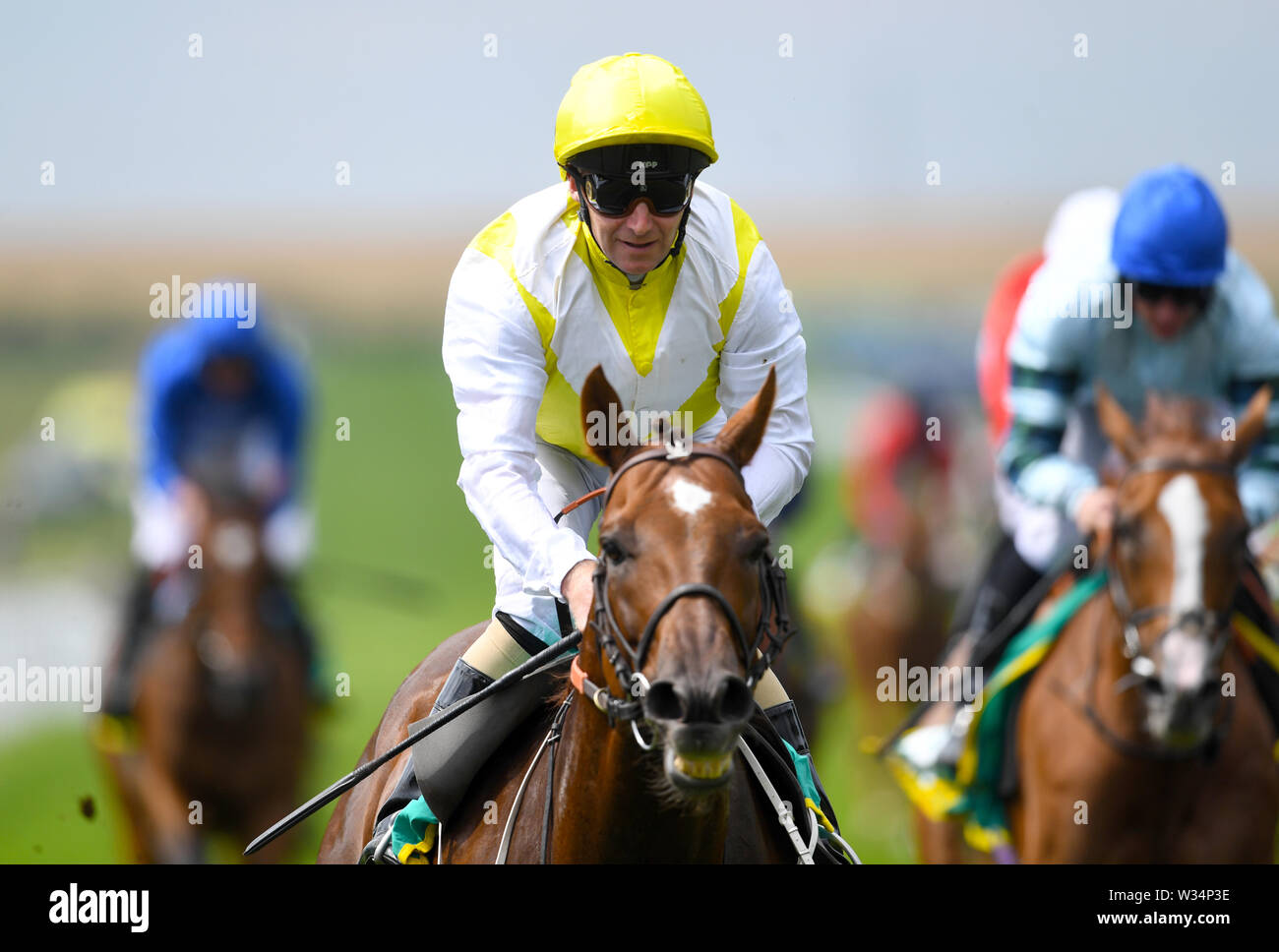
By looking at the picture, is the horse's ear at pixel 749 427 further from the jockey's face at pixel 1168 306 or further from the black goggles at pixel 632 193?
A: the jockey's face at pixel 1168 306

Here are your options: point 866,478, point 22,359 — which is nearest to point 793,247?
point 22,359

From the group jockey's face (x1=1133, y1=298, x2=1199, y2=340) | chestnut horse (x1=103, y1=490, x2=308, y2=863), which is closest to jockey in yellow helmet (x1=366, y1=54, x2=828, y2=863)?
jockey's face (x1=1133, y1=298, x2=1199, y2=340)

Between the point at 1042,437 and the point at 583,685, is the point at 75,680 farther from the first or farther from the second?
the point at 583,685

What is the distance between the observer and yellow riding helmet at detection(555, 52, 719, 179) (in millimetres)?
3678

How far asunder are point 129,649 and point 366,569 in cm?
1190

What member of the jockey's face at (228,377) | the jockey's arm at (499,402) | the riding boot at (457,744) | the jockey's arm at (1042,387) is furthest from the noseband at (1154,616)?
the jockey's face at (228,377)

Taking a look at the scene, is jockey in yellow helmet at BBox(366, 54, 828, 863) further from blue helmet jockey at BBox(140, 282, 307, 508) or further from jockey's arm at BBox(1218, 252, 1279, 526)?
blue helmet jockey at BBox(140, 282, 307, 508)

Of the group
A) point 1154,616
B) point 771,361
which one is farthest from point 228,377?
point 771,361

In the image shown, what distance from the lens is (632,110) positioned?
145 inches

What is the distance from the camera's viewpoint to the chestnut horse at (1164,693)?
5.46 metres

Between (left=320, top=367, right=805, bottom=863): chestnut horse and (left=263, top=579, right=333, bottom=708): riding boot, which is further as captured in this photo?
(left=263, top=579, right=333, bottom=708): riding boot

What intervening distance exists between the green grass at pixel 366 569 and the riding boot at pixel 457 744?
181 cm

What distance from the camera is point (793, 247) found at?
91.1ft

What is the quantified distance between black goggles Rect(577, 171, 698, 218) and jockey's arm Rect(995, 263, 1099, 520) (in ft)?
9.33
